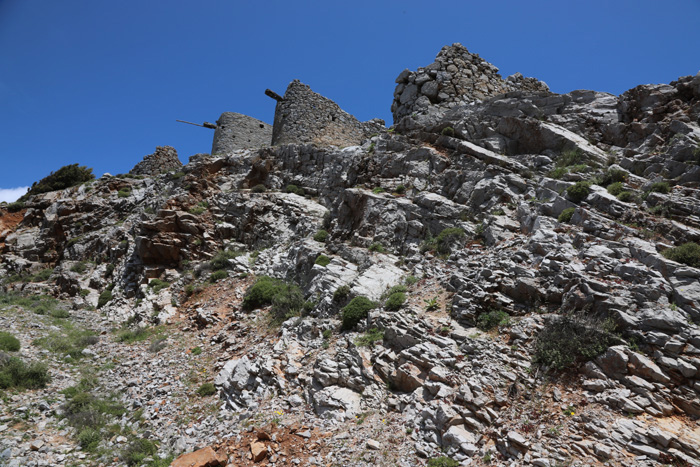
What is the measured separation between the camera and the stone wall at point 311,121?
31.4 metres

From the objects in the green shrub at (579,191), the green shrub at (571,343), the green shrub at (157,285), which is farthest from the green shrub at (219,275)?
the green shrub at (579,191)

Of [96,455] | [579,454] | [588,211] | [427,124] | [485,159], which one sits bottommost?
[96,455]

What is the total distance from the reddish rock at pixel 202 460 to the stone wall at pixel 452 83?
80.8ft

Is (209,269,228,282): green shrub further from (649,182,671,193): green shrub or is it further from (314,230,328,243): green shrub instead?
(649,182,671,193): green shrub

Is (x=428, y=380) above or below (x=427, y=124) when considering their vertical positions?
below

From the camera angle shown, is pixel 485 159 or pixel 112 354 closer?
pixel 112 354

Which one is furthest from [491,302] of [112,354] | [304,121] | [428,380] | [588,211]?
[304,121]

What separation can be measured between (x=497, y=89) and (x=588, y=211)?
56.7 feet

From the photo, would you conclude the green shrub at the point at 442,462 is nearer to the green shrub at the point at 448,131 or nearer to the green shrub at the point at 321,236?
the green shrub at the point at 321,236

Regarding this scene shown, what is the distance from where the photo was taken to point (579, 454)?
26.1 ft

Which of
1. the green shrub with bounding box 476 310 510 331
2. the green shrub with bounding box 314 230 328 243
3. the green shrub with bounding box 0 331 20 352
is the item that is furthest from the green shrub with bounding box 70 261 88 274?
the green shrub with bounding box 476 310 510 331

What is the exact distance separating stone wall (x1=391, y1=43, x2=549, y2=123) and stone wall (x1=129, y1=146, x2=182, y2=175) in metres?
26.9

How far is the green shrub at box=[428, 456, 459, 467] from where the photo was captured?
837 centimetres

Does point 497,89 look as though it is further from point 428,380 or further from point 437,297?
point 428,380
